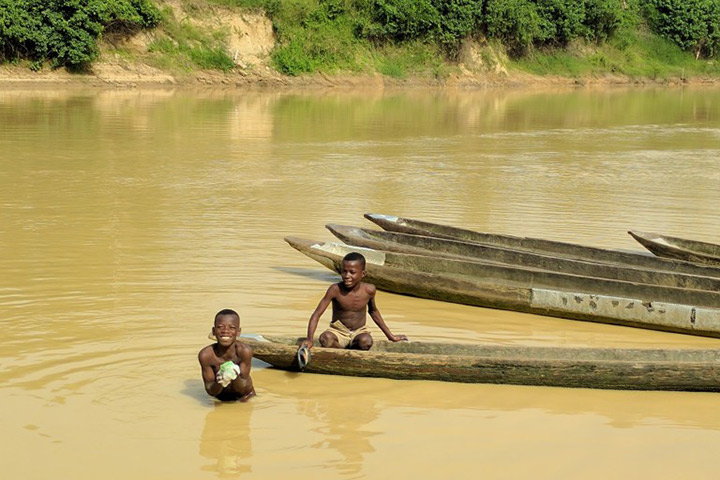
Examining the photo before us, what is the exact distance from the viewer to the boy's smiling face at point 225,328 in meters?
4.92

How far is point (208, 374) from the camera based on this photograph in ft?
16.7

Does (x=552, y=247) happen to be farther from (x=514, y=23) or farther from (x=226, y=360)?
(x=514, y=23)

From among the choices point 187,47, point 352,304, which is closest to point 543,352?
point 352,304

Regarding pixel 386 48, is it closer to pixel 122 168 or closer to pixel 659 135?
pixel 659 135

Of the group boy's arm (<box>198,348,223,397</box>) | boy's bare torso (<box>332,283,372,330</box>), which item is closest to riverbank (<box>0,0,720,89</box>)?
boy's bare torso (<box>332,283,372,330</box>)

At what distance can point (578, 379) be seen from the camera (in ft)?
Answer: 17.7

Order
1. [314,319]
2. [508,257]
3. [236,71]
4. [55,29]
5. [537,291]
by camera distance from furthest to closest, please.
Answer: [236,71] < [55,29] < [508,257] < [537,291] < [314,319]

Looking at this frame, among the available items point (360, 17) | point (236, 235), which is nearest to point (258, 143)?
point (236, 235)

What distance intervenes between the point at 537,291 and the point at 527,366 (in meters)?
1.79

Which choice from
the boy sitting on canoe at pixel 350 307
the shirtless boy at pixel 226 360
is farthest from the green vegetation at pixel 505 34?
Result: the shirtless boy at pixel 226 360

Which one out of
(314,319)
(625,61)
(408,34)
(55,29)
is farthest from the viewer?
(625,61)

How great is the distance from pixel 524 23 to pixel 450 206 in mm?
28150

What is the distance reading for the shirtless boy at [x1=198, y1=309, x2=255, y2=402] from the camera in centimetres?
494

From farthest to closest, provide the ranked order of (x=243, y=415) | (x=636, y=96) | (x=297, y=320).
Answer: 1. (x=636, y=96)
2. (x=297, y=320)
3. (x=243, y=415)
